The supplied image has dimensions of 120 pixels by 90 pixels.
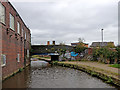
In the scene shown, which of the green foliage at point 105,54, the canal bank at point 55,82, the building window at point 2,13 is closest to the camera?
the canal bank at point 55,82

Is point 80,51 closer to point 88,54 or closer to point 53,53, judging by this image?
point 88,54

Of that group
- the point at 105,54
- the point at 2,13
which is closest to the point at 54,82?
the point at 2,13

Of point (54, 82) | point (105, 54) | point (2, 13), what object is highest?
point (2, 13)

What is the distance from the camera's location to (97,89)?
30.4 feet

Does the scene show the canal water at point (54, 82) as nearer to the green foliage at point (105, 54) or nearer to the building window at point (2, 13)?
the building window at point (2, 13)

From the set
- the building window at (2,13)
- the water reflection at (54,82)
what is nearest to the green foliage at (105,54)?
the water reflection at (54,82)

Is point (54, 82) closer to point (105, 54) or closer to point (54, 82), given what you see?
point (54, 82)

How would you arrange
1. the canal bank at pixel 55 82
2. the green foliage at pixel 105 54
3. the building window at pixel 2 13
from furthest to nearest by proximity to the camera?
the green foliage at pixel 105 54, the building window at pixel 2 13, the canal bank at pixel 55 82

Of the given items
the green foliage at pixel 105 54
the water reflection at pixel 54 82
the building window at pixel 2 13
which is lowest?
the water reflection at pixel 54 82

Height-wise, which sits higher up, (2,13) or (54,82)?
(2,13)

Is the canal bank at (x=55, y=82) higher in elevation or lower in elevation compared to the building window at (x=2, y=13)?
lower

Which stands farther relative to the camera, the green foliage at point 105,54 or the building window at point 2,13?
the green foliage at point 105,54

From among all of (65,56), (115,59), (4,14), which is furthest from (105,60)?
(4,14)

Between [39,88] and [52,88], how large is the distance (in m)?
0.85
